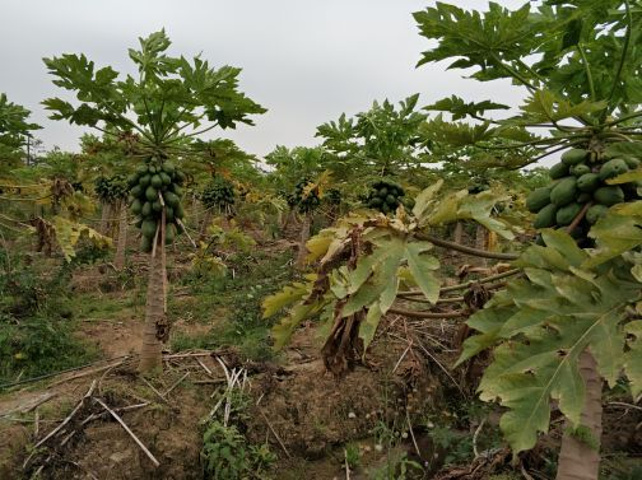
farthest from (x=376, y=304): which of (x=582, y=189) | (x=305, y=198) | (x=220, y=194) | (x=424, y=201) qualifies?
(x=220, y=194)

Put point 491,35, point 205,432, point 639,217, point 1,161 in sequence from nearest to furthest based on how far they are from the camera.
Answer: point 639,217 < point 491,35 < point 205,432 < point 1,161

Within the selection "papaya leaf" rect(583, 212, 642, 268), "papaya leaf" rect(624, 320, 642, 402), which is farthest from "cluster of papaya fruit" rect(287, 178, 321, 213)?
"papaya leaf" rect(624, 320, 642, 402)

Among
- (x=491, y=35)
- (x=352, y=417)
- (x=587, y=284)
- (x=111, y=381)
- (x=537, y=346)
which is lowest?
(x=352, y=417)

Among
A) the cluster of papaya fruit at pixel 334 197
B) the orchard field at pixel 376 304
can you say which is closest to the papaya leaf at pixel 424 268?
the orchard field at pixel 376 304

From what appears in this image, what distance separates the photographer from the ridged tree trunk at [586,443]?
1.89 m

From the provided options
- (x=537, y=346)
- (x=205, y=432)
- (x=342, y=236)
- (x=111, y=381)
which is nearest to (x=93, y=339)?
(x=111, y=381)

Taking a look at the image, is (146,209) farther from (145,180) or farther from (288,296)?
(288,296)

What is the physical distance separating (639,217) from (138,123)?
192 inches

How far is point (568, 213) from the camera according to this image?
84.0 inches

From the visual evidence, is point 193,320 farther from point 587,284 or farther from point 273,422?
point 587,284

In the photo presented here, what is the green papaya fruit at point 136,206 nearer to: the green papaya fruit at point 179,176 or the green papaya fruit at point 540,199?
the green papaya fruit at point 179,176

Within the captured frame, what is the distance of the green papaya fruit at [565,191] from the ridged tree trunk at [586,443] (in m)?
0.67

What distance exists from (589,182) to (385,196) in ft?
15.0

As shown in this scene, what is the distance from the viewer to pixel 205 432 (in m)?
4.96
